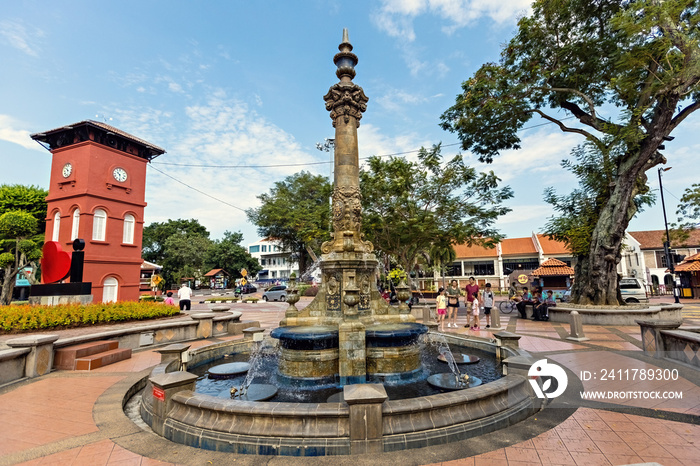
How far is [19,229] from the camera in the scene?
20531mm

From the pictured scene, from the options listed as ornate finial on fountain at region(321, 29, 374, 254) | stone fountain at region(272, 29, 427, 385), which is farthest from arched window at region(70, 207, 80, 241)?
ornate finial on fountain at region(321, 29, 374, 254)

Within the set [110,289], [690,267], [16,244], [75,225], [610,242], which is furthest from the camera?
[690,267]

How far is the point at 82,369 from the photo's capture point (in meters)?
7.76

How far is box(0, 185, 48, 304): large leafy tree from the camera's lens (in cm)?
2042

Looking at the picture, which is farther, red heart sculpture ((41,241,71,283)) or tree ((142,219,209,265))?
tree ((142,219,209,265))

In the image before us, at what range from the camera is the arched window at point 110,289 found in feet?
62.7

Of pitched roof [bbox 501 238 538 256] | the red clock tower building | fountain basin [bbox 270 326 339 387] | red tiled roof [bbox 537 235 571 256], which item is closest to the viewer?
fountain basin [bbox 270 326 339 387]

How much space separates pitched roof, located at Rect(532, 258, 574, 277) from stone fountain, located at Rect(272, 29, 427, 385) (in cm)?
2325

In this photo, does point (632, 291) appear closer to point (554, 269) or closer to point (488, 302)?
point (554, 269)

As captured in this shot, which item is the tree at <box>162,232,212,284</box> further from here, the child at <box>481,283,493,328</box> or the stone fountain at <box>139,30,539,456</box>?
the child at <box>481,283,493,328</box>

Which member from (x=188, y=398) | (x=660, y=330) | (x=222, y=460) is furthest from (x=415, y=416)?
(x=660, y=330)

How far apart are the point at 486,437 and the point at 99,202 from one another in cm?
2257

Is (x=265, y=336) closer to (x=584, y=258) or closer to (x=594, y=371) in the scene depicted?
(x=594, y=371)

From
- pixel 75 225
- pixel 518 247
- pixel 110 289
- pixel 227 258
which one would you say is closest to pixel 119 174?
pixel 75 225
